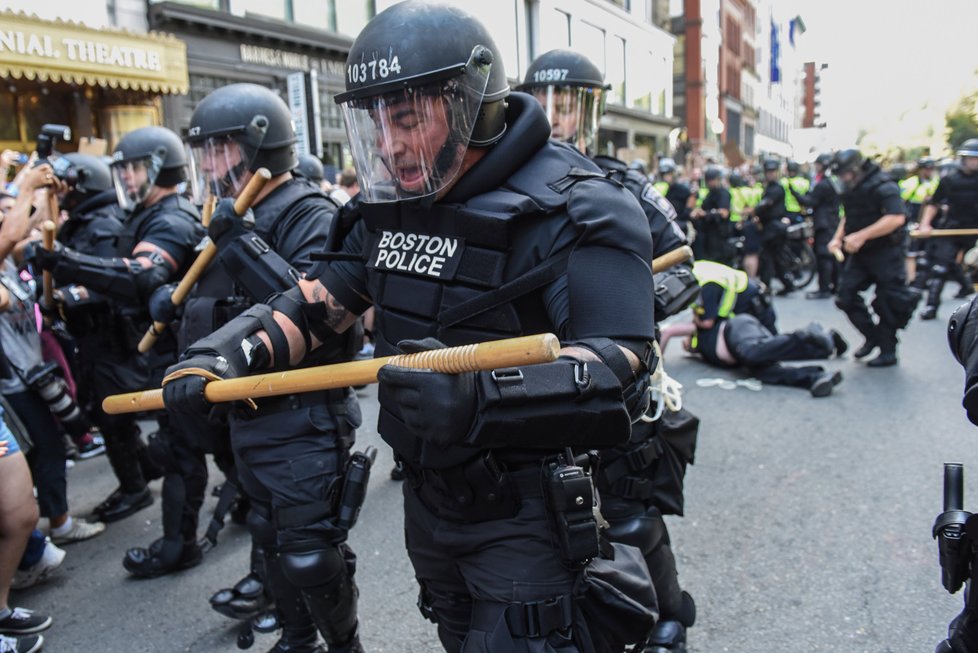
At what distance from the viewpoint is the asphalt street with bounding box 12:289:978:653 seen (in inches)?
119

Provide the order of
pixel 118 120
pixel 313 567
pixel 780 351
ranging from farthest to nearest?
1. pixel 118 120
2. pixel 780 351
3. pixel 313 567

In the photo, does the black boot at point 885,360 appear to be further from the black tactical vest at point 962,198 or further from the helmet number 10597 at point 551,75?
the helmet number 10597 at point 551,75

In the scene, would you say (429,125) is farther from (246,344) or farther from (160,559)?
(160,559)

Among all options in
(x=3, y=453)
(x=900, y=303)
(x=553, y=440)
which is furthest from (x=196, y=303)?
(x=900, y=303)

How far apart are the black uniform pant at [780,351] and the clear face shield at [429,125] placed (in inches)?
205

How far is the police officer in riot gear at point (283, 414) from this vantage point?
2576 millimetres

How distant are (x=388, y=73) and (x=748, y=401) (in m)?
Answer: 5.00

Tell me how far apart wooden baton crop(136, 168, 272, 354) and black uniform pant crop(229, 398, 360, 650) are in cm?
64

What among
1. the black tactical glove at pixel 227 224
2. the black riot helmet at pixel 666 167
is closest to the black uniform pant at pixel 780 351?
the black tactical glove at pixel 227 224

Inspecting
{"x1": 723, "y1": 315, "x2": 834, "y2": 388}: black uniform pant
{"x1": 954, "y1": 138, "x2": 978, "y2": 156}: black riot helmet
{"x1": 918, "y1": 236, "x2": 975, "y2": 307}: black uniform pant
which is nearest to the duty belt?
{"x1": 723, "y1": 315, "x2": 834, "y2": 388}: black uniform pant

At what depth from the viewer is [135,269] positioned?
347 cm

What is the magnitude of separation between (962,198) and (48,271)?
9.55 m

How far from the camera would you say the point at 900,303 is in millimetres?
6668

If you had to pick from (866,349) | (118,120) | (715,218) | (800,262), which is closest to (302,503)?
(866,349)
